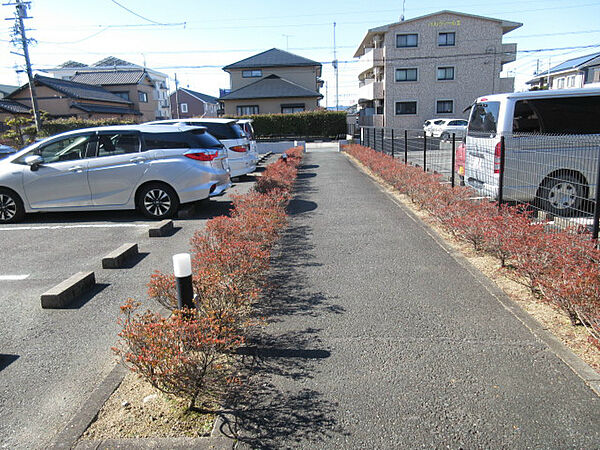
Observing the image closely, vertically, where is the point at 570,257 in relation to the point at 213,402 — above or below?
above

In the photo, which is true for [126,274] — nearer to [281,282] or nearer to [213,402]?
[281,282]

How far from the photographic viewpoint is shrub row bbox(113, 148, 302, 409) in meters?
2.60

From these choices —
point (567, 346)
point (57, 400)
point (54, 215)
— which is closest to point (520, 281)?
point (567, 346)

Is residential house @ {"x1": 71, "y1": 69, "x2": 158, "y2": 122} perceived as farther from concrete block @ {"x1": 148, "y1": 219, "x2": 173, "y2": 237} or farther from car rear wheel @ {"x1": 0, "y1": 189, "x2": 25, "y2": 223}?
concrete block @ {"x1": 148, "y1": 219, "x2": 173, "y2": 237}

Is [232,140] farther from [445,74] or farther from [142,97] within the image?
[142,97]

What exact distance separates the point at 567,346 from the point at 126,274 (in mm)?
4507

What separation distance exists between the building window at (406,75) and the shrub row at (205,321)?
34789mm

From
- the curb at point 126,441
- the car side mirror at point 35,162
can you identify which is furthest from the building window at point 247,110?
the curb at point 126,441

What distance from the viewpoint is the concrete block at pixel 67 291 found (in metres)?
4.29


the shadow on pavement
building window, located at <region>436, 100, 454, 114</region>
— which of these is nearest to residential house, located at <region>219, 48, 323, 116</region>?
building window, located at <region>436, 100, 454, 114</region>

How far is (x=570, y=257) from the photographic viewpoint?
3873mm

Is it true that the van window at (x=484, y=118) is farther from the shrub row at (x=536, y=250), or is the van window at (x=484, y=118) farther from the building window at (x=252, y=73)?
the building window at (x=252, y=73)

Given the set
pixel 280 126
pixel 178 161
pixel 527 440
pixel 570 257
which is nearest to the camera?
pixel 527 440

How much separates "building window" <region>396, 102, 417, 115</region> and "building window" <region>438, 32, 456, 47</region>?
5225mm
